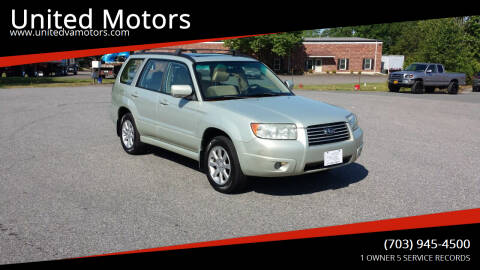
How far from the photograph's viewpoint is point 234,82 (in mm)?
6945

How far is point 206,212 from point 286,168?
1.10 metres

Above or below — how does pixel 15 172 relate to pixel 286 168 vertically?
below

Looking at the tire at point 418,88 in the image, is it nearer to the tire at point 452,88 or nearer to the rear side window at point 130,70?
the tire at point 452,88

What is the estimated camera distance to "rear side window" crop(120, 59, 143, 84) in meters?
8.37

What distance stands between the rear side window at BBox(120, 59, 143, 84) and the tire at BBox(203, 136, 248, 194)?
2.81m

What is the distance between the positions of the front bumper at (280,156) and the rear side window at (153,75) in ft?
7.78

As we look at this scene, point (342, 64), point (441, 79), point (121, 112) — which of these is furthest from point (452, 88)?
point (342, 64)

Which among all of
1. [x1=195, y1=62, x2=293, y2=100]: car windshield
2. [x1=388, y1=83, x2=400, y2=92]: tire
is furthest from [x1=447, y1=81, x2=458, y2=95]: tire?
[x1=195, y1=62, x2=293, y2=100]: car windshield

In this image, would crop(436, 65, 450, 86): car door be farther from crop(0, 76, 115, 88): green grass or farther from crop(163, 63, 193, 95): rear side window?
crop(163, 63, 193, 95): rear side window

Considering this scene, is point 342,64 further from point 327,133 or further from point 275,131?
point 275,131

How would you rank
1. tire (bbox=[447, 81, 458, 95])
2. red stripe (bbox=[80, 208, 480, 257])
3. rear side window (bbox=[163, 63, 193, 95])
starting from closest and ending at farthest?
red stripe (bbox=[80, 208, 480, 257]), rear side window (bbox=[163, 63, 193, 95]), tire (bbox=[447, 81, 458, 95])

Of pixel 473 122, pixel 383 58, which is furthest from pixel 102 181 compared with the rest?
pixel 383 58

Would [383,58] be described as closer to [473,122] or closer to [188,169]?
[473,122]

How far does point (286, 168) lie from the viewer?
566cm
